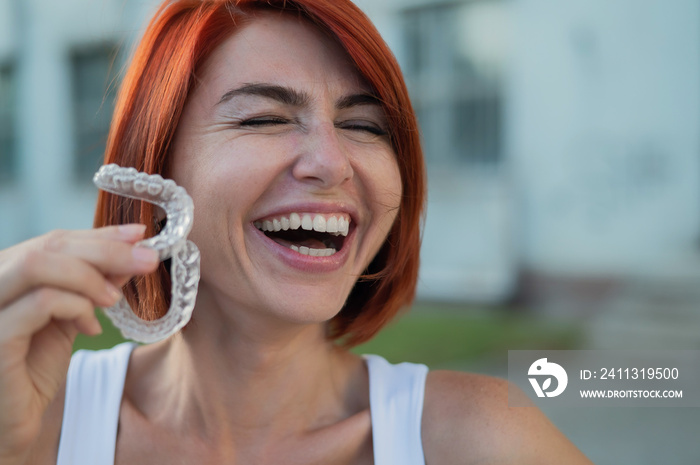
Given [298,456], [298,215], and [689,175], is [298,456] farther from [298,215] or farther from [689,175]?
[689,175]

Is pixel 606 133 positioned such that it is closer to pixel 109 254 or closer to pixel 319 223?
pixel 319 223

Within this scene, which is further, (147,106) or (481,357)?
(481,357)

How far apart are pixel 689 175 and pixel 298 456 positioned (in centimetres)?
597

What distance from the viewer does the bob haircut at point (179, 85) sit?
1.54m

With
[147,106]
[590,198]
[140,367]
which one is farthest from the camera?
[590,198]

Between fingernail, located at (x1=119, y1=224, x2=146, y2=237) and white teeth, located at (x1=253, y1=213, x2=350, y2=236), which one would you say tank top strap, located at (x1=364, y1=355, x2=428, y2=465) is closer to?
white teeth, located at (x1=253, y1=213, x2=350, y2=236)

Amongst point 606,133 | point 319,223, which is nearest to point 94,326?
point 319,223

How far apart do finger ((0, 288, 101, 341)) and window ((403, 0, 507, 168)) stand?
23.8 feet

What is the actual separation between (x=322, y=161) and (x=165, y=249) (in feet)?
1.39

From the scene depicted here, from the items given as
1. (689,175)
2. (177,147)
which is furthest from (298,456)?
(689,175)

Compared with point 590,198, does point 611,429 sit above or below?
below

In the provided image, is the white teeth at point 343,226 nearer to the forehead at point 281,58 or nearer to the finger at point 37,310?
the forehead at point 281,58

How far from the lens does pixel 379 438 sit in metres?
1.69

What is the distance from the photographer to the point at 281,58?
5.00 ft
